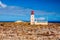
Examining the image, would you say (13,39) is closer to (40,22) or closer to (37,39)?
(37,39)

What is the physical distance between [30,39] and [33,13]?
24.3 meters

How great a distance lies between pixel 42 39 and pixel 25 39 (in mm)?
1323

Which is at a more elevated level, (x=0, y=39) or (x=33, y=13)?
(x=33, y=13)

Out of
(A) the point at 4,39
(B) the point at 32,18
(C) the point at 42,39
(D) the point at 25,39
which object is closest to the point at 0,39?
(A) the point at 4,39

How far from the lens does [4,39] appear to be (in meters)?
17.4

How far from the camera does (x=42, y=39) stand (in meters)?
17.9

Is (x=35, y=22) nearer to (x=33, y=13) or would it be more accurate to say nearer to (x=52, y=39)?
(x=33, y=13)

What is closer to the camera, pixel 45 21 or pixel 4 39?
pixel 4 39

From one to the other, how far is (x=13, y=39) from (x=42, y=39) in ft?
7.28

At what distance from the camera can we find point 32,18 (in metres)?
41.8

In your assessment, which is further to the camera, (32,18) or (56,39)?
(32,18)

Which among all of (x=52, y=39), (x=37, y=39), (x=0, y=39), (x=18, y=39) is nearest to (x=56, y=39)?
(x=52, y=39)

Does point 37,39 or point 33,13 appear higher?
point 33,13

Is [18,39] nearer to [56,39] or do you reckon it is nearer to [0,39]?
[0,39]
